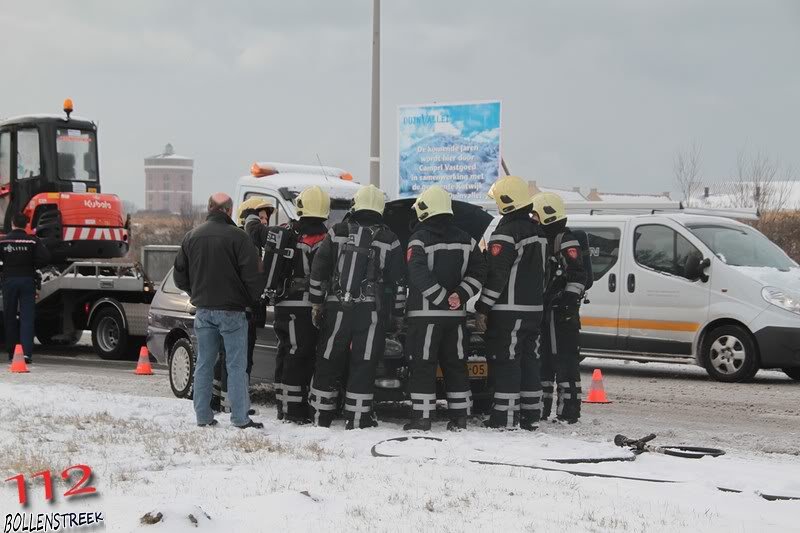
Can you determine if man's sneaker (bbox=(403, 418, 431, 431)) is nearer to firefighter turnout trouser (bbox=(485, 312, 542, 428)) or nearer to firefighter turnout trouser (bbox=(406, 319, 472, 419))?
firefighter turnout trouser (bbox=(406, 319, 472, 419))

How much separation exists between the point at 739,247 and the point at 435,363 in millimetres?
6535

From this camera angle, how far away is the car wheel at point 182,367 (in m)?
11.4

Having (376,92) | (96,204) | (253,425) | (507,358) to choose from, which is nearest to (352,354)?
(253,425)

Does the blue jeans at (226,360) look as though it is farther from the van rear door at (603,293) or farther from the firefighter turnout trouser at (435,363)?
the van rear door at (603,293)

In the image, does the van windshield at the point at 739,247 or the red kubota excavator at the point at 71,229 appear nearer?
the van windshield at the point at 739,247

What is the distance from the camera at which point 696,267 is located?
14039 millimetres

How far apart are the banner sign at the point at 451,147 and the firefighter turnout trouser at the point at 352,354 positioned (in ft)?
58.2

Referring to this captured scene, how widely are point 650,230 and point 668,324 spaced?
1.22 meters

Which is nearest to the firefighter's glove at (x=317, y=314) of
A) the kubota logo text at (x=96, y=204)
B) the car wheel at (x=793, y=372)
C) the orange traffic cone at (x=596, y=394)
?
the orange traffic cone at (x=596, y=394)

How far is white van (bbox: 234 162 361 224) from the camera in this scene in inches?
491

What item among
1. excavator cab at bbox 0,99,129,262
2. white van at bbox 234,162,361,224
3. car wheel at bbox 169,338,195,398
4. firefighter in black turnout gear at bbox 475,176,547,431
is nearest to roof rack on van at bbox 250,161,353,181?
white van at bbox 234,162,361,224

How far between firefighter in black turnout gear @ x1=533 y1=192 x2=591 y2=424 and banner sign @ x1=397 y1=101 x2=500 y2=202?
16.8 m

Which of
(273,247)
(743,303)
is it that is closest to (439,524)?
(273,247)

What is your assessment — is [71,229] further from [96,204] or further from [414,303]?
[414,303]
